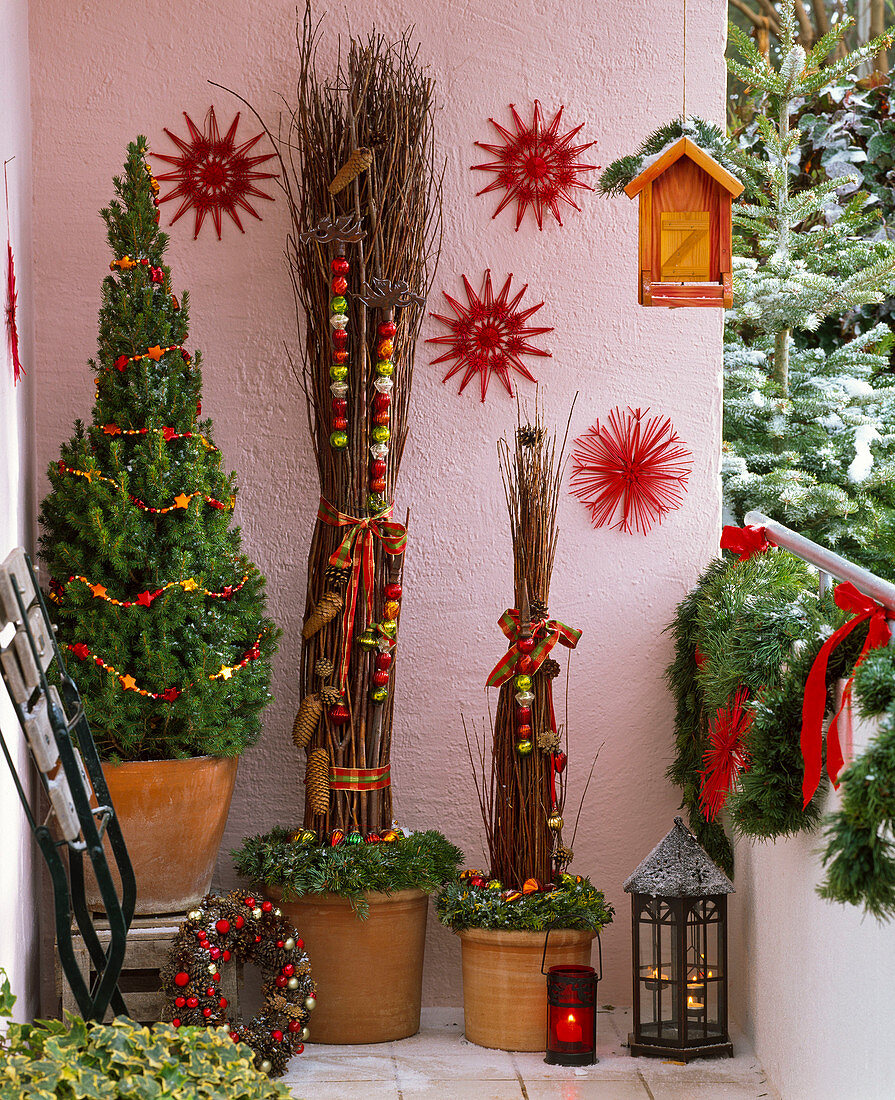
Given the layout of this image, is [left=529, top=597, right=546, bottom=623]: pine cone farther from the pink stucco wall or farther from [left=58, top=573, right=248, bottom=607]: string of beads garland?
[left=58, top=573, right=248, bottom=607]: string of beads garland

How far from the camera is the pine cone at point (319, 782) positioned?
9.78 ft

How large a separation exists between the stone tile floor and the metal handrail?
3.76ft

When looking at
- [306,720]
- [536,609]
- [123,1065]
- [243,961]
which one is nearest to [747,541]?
[536,609]

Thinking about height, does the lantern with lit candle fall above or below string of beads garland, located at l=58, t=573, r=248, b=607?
below

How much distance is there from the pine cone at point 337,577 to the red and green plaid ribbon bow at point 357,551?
10mm

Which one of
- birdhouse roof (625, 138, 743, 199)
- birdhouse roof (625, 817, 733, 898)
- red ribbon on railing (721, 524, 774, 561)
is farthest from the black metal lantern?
birdhouse roof (625, 138, 743, 199)

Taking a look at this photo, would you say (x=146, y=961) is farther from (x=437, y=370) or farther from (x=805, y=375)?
(x=805, y=375)

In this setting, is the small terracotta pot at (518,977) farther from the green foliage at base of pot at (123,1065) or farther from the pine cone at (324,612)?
the green foliage at base of pot at (123,1065)

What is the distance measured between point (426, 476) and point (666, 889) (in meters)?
1.24

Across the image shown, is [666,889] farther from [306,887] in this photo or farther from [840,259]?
[840,259]

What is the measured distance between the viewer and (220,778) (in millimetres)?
2812

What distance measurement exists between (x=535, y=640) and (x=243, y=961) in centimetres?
100

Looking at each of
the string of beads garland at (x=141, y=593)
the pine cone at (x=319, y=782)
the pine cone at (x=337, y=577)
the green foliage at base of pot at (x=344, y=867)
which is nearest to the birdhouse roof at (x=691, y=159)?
the pine cone at (x=337, y=577)

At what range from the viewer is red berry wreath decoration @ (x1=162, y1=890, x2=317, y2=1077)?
8.66 ft
